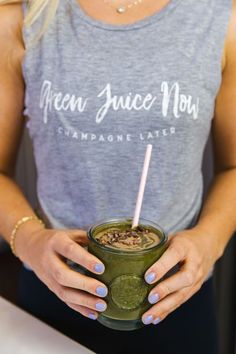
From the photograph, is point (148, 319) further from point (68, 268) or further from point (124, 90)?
point (124, 90)

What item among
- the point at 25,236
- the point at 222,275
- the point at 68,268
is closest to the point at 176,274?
the point at 68,268

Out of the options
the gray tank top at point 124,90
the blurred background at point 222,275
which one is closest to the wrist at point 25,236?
the gray tank top at point 124,90

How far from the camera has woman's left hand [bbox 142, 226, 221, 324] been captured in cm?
81

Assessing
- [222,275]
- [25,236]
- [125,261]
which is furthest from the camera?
[222,275]

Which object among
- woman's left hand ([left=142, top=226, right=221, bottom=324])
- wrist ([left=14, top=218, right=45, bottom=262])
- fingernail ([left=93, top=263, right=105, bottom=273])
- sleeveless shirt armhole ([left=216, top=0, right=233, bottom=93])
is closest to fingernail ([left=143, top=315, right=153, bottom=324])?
woman's left hand ([left=142, top=226, right=221, bottom=324])

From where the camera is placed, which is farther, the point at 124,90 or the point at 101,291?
the point at 124,90

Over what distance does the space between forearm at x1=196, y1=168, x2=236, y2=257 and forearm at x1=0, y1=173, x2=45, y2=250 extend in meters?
0.31

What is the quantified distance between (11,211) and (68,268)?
26 centimetres

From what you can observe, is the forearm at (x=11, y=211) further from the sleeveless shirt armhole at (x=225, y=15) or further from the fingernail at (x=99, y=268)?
the sleeveless shirt armhole at (x=225, y=15)

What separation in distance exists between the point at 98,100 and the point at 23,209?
250 mm

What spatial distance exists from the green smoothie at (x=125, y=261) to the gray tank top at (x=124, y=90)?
23cm

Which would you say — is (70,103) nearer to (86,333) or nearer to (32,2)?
(32,2)

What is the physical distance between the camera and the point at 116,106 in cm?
103

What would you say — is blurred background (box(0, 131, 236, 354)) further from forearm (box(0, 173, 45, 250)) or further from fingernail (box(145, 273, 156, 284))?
fingernail (box(145, 273, 156, 284))
